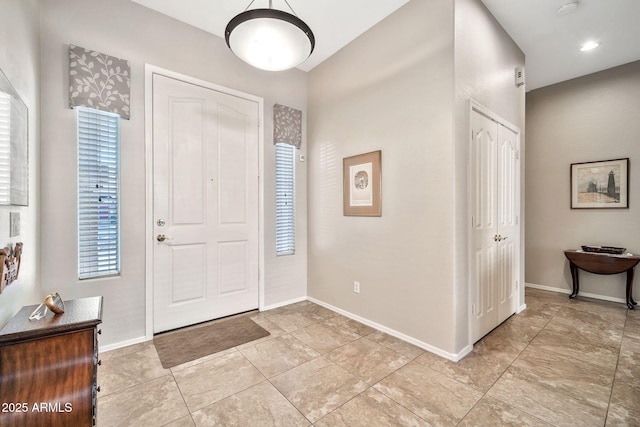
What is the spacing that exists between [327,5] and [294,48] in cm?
111

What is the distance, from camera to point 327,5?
8.23 ft

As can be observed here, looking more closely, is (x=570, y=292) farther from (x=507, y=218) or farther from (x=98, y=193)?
(x=98, y=193)

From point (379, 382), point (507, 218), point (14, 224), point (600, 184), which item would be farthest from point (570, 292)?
point (14, 224)

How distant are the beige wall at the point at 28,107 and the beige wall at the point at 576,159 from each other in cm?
562

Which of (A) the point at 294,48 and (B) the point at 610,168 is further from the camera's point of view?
(B) the point at 610,168

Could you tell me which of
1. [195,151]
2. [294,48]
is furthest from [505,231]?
[195,151]

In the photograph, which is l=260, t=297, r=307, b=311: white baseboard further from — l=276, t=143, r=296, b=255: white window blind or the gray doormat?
l=276, t=143, r=296, b=255: white window blind

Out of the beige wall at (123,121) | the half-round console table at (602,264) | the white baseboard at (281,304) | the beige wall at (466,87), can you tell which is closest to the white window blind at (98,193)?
the beige wall at (123,121)

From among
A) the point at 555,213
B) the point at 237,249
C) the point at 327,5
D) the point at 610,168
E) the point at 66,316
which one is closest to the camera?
the point at 66,316

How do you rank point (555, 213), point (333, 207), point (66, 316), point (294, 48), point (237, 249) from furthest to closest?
1. point (555, 213)
2. point (333, 207)
3. point (237, 249)
4. point (294, 48)
5. point (66, 316)

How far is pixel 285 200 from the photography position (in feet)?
11.5

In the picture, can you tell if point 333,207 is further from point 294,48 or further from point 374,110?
point 294,48

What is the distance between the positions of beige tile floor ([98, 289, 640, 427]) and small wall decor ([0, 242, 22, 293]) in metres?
0.92

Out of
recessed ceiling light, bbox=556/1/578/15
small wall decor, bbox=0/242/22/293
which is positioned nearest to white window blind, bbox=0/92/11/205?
small wall decor, bbox=0/242/22/293
